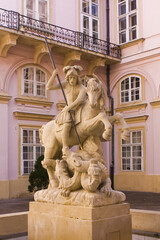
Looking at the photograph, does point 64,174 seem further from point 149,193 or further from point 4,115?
point 149,193

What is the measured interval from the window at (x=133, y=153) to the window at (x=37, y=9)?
6.47 m

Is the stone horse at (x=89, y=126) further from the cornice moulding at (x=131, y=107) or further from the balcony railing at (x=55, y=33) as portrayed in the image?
the cornice moulding at (x=131, y=107)

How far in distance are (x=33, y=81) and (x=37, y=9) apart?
3133 millimetres

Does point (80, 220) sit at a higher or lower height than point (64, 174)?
lower

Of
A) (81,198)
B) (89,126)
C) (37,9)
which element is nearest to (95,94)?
(89,126)

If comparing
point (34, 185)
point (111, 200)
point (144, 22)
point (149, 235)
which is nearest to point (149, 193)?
point (34, 185)

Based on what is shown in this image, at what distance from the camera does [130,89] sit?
17250 mm

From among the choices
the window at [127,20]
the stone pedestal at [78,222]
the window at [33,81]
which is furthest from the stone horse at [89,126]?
the window at [127,20]

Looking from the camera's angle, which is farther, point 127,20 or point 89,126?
point 127,20

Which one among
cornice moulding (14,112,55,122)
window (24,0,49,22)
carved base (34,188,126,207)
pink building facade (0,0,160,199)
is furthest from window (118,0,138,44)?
carved base (34,188,126,207)

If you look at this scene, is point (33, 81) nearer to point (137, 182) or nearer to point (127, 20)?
point (127, 20)

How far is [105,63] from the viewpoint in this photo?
699 inches

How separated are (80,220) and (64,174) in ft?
2.32

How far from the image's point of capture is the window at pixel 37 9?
51.3ft
